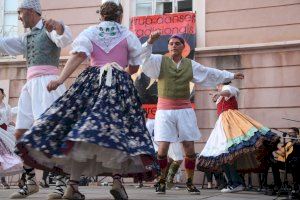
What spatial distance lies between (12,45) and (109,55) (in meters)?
1.32

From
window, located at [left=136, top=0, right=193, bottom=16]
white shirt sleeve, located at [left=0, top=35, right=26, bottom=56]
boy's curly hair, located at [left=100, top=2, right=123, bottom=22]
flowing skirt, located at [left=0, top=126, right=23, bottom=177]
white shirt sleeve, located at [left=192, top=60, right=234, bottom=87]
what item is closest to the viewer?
boy's curly hair, located at [left=100, top=2, right=123, bottom=22]

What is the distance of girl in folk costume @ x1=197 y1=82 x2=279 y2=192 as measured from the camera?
6738 mm

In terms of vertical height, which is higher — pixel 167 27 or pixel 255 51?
pixel 167 27

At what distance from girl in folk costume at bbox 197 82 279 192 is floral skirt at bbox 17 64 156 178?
284 centimetres

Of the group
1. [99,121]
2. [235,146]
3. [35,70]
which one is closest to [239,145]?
[235,146]

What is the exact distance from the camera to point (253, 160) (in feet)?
23.3

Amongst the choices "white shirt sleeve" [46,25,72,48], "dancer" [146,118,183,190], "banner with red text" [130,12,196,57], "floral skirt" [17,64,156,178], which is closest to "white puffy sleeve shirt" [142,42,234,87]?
"dancer" [146,118,183,190]

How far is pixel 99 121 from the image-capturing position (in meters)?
3.84

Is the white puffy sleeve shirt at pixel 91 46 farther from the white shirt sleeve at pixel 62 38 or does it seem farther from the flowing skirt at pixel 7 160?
the flowing skirt at pixel 7 160

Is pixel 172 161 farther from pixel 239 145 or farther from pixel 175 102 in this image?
pixel 175 102

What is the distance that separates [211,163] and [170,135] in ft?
3.99

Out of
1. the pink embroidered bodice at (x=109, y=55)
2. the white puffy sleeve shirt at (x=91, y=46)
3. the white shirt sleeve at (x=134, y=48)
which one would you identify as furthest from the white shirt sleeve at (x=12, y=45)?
the white shirt sleeve at (x=134, y=48)

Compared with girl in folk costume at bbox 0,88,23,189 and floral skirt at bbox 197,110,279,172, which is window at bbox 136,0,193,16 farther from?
girl in folk costume at bbox 0,88,23,189

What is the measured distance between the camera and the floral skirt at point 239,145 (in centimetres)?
673
